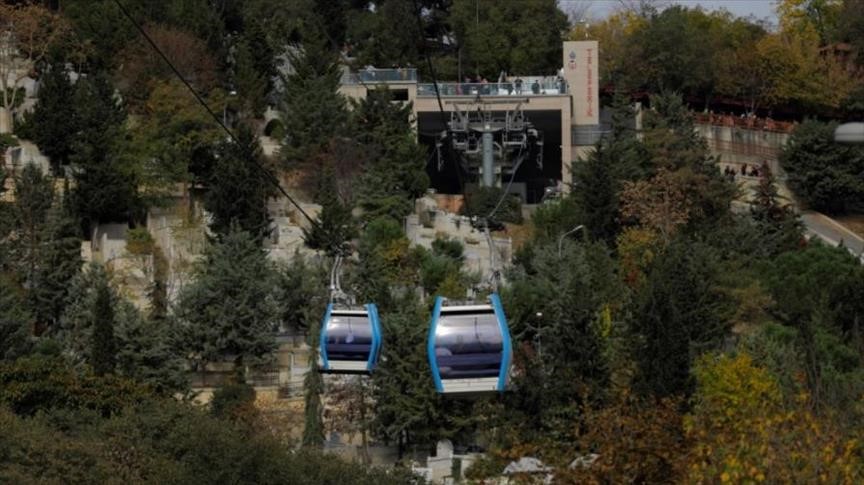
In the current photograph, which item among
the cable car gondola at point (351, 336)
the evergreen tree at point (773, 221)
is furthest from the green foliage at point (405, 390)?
the evergreen tree at point (773, 221)

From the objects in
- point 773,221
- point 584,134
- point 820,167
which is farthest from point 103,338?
point 820,167

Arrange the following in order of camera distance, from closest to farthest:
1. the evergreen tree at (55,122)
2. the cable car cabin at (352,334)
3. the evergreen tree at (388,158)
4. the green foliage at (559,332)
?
the cable car cabin at (352,334), the green foliage at (559,332), the evergreen tree at (388,158), the evergreen tree at (55,122)

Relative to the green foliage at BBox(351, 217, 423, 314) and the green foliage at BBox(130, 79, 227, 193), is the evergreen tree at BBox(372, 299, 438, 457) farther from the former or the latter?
the green foliage at BBox(130, 79, 227, 193)

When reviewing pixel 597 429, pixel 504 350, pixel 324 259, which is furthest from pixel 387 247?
pixel 597 429

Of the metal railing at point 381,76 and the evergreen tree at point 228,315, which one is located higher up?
the metal railing at point 381,76

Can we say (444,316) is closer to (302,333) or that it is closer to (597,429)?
(597,429)

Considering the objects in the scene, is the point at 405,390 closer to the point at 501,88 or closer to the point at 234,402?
the point at 234,402

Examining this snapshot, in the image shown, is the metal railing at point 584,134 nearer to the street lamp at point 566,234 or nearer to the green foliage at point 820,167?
the green foliage at point 820,167
